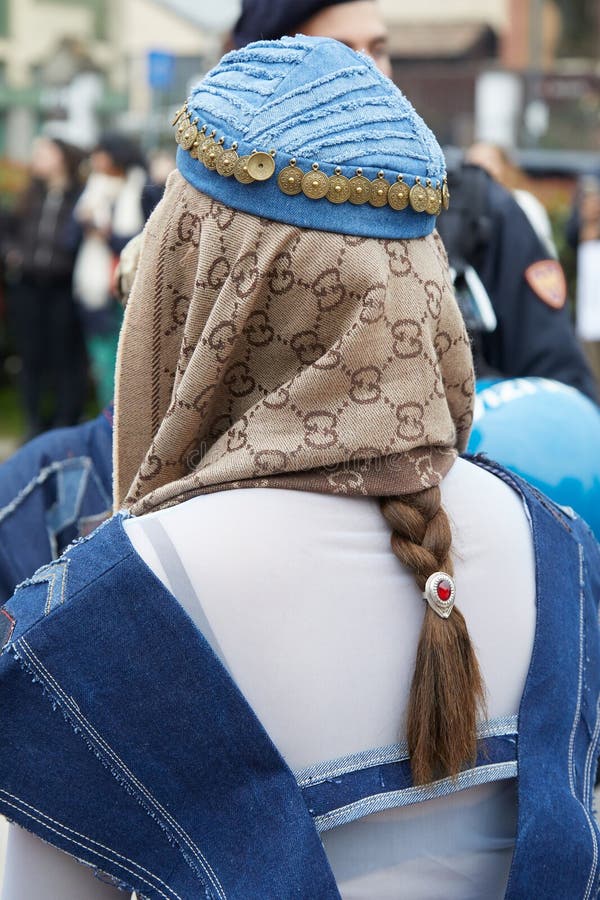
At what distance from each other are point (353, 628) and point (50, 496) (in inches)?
37.7

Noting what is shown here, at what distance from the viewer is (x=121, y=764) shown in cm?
123

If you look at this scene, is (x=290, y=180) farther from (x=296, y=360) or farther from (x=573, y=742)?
(x=573, y=742)

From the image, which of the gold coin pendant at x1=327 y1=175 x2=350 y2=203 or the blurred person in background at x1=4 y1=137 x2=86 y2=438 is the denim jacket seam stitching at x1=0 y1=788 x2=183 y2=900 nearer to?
the gold coin pendant at x1=327 y1=175 x2=350 y2=203

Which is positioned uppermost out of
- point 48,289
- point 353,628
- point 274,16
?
point 48,289

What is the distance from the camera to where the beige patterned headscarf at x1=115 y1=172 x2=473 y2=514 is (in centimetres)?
128

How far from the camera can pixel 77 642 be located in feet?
4.02

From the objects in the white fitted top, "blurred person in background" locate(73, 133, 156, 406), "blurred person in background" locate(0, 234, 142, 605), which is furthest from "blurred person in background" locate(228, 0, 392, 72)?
"blurred person in background" locate(73, 133, 156, 406)

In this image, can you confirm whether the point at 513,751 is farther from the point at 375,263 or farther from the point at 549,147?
the point at 549,147

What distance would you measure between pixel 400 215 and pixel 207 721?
1.83ft

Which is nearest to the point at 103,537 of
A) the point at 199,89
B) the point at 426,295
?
the point at 426,295

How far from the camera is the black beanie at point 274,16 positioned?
2.83 metres

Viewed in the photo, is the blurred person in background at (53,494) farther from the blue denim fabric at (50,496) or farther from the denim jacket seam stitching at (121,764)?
the denim jacket seam stitching at (121,764)

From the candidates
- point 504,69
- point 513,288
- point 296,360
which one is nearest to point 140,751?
point 296,360

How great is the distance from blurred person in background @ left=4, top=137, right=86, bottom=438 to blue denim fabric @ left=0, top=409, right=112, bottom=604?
6481 millimetres
